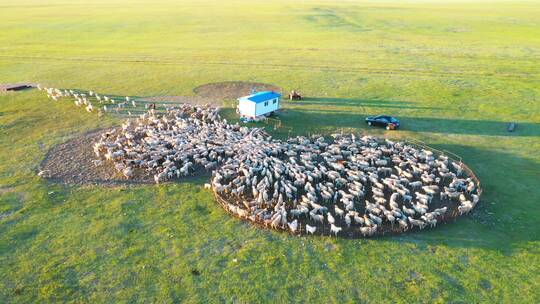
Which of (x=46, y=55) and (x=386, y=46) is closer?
(x=46, y=55)

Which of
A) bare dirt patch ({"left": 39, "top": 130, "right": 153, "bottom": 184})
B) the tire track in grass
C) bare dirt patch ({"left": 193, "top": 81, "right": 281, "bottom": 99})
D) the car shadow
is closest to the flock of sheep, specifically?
bare dirt patch ({"left": 193, "top": 81, "right": 281, "bottom": 99})

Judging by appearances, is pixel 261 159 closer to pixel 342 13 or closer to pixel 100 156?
pixel 100 156

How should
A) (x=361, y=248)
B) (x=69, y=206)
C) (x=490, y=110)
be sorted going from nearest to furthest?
1. (x=361, y=248)
2. (x=69, y=206)
3. (x=490, y=110)

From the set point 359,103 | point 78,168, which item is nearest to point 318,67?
point 359,103

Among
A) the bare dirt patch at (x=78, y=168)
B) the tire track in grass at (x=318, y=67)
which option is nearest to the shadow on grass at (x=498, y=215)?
the bare dirt patch at (x=78, y=168)

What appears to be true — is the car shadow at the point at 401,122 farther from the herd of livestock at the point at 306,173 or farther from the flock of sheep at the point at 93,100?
the flock of sheep at the point at 93,100

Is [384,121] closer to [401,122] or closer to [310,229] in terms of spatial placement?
[401,122]

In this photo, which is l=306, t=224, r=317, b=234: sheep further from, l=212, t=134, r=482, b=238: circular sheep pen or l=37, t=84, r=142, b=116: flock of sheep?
l=37, t=84, r=142, b=116: flock of sheep

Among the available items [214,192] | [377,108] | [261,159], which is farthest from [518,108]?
[214,192]
